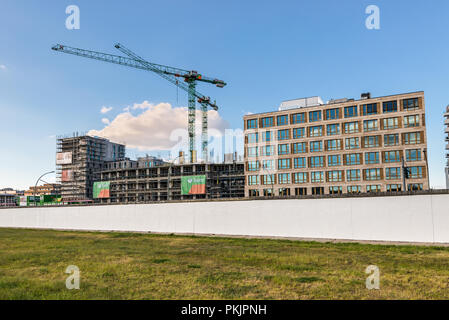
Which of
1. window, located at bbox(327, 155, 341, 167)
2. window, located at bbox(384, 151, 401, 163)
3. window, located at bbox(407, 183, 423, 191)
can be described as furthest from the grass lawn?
window, located at bbox(327, 155, 341, 167)

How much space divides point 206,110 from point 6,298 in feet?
456

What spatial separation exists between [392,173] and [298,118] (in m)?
23.3

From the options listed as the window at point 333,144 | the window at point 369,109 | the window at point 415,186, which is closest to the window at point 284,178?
the window at point 333,144

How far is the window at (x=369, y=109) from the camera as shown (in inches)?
2849

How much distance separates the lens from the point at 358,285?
1006 centimetres

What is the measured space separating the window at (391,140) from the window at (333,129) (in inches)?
383

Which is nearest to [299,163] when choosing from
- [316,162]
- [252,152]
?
[316,162]

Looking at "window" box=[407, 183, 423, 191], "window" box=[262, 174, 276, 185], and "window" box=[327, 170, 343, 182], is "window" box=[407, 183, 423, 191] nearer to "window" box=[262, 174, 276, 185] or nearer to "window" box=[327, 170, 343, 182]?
"window" box=[327, 170, 343, 182]

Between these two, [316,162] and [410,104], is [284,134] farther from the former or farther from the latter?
[410,104]

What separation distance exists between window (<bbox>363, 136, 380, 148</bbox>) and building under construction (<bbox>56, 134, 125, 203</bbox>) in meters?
116

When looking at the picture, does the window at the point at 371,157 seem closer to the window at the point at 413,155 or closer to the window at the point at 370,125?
the window at the point at 370,125

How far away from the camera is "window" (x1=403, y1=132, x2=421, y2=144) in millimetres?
67312
